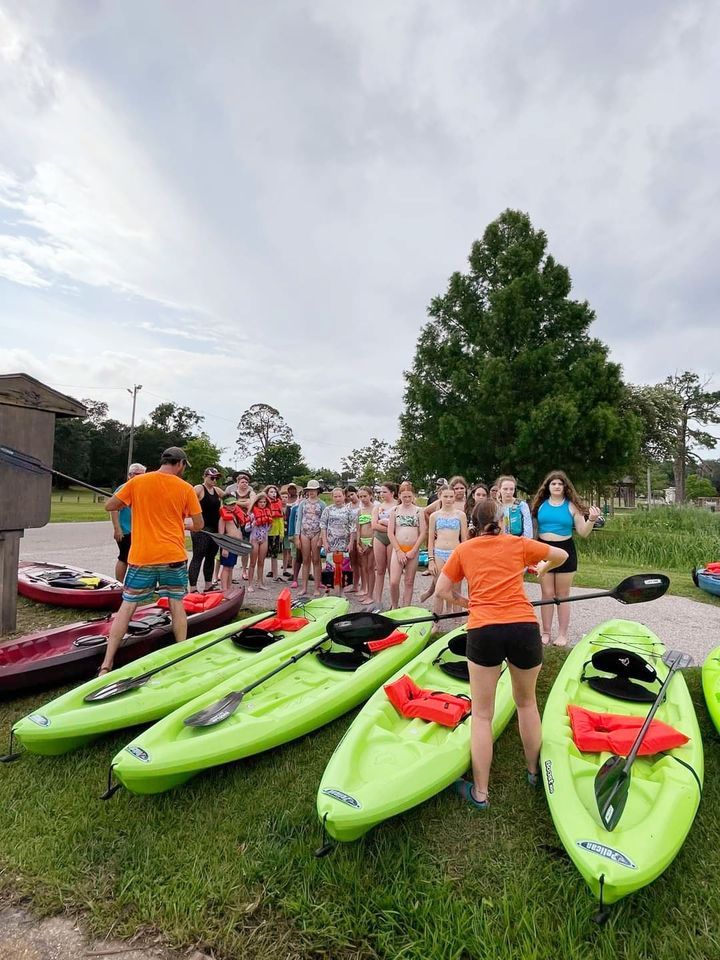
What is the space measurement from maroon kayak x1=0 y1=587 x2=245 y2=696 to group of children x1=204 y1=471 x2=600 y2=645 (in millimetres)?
→ 1448

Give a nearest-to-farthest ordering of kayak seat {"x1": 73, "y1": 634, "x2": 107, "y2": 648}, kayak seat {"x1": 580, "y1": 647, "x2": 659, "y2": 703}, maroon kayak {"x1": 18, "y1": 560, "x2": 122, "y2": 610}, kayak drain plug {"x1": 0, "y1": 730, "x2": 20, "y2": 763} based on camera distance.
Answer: kayak drain plug {"x1": 0, "y1": 730, "x2": 20, "y2": 763} < kayak seat {"x1": 580, "y1": 647, "x2": 659, "y2": 703} < kayak seat {"x1": 73, "y1": 634, "x2": 107, "y2": 648} < maroon kayak {"x1": 18, "y1": 560, "x2": 122, "y2": 610}

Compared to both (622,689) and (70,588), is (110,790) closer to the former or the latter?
(622,689)

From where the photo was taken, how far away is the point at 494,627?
8.83ft

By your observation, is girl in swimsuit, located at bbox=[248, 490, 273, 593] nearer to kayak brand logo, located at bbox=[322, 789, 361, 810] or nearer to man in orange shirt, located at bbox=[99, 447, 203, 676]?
man in orange shirt, located at bbox=[99, 447, 203, 676]

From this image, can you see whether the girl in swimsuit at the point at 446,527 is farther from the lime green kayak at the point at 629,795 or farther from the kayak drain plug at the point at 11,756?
the kayak drain plug at the point at 11,756

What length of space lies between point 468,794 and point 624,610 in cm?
545

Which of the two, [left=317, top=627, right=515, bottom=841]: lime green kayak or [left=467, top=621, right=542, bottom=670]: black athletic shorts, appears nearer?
[left=317, top=627, right=515, bottom=841]: lime green kayak

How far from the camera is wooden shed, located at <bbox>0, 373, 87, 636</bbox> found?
5.66 m

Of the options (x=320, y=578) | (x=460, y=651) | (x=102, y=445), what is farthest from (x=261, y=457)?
(x=460, y=651)

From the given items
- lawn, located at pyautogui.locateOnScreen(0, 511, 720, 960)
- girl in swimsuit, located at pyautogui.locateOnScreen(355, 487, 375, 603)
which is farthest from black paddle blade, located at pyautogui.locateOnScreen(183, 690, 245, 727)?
girl in swimsuit, located at pyautogui.locateOnScreen(355, 487, 375, 603)

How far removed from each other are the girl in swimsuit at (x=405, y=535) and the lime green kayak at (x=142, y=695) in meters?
1.40

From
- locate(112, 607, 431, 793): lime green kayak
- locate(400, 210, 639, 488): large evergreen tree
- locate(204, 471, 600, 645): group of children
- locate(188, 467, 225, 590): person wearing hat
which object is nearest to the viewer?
locate(112, 607, 431, 793): lime green kayak

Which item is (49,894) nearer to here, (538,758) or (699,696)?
(538,758)

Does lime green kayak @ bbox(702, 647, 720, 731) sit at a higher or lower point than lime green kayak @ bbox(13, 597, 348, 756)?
higher
